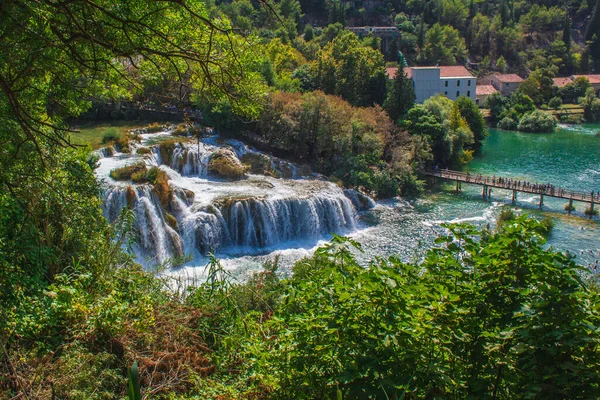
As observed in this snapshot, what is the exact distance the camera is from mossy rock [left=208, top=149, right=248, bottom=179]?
27.0 meters

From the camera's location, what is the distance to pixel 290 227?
23484mm

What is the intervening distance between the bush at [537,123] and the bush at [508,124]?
821mm

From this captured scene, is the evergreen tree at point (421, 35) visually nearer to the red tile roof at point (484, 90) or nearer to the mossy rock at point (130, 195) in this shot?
the red tile roof at point (484, 90)

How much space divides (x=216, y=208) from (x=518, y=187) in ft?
59.2

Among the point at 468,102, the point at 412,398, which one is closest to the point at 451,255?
the point at 412,398

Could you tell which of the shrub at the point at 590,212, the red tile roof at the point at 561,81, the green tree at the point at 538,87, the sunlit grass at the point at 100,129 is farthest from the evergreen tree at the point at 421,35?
the shrub at the point at 590,212

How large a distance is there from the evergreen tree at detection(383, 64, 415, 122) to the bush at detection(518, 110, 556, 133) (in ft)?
71.6

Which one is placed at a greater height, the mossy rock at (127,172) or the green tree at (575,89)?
the green tree at (575,89)

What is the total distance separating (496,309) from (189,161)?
2447 centimetres

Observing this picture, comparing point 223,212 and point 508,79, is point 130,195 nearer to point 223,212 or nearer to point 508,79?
point 223,212

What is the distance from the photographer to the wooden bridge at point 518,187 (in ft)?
92.1

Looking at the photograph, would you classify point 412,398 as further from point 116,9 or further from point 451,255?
point 116,9

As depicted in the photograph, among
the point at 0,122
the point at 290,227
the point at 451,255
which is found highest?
the point at 0,122

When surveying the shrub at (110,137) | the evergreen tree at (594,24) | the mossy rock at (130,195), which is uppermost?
the evergreen tree at (594,24)
